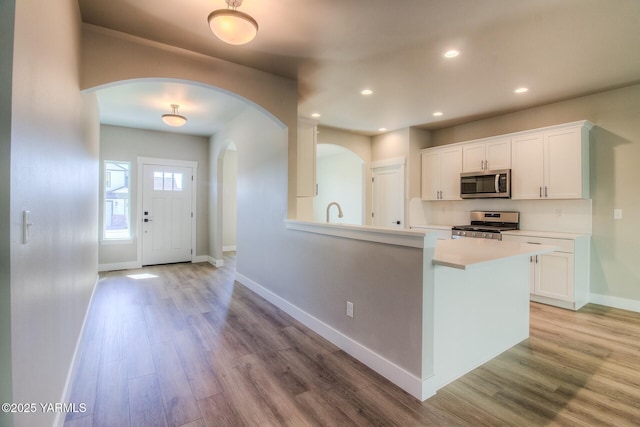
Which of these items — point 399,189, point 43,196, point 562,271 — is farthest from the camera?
point 399,189

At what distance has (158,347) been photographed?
2.72m

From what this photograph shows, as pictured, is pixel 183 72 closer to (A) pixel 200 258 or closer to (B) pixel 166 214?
(B) pixel 166 214

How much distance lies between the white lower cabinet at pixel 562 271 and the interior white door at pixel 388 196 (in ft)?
7.13

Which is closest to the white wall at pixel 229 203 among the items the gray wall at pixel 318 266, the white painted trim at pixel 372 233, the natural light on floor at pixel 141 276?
the gray wall at pixel 318 266

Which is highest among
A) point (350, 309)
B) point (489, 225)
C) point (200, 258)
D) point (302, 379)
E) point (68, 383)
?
point (489, 225)

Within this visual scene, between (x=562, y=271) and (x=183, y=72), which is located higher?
(x=183, y=72)

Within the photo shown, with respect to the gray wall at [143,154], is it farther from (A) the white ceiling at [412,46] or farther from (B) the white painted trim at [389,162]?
(B) the white painted trim at [389,162]

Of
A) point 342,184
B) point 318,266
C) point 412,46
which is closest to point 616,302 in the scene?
point 318,266

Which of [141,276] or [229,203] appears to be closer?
[141,276]

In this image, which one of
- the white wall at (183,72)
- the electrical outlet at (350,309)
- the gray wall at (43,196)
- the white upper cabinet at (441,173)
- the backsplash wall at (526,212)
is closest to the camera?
the gray wall at (43,196)

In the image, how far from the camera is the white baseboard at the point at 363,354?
6.70 feet

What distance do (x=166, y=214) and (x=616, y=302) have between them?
7.39 meters

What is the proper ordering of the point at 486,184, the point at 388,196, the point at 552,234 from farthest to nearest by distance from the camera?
the point at 388,196 → the point at 486,184 → the point at 552,234

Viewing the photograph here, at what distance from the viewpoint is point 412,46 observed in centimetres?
278
